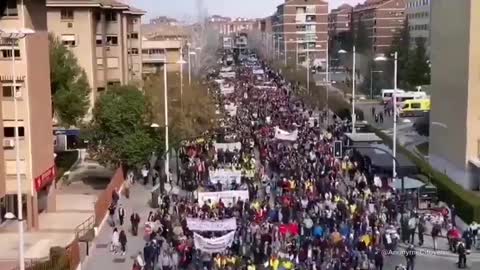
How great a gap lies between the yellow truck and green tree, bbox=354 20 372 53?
4393 centimetres

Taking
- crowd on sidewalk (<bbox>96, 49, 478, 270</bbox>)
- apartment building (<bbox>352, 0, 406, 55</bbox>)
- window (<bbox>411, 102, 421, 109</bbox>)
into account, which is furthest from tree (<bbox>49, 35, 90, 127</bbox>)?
apartment building (<bbox>352, 0, 406, 55</bbox>)

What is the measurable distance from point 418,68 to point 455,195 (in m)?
54.7

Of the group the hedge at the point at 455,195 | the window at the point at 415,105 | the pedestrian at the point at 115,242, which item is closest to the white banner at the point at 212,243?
the pedestrian at the point at 115,242

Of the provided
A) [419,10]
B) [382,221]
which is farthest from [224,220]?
[419,10]

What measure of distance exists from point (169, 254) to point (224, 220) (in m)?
2.17

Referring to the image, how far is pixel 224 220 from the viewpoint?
958 inches

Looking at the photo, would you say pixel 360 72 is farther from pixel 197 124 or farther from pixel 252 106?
pixel 197 124

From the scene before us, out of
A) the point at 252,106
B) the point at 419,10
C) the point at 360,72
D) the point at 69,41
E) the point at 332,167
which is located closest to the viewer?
the point at 332,167

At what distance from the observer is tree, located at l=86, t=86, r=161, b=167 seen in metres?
36.2

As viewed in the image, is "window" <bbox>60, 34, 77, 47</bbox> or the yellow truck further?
the yellow truck

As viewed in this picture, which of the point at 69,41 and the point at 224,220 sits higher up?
the point at 69,41

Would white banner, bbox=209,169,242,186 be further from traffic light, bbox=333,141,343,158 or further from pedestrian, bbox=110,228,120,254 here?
traffic light, bbox=333,141,343,158

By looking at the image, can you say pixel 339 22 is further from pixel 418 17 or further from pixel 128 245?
pixel 128 245

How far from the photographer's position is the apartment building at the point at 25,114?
28.8 metres
